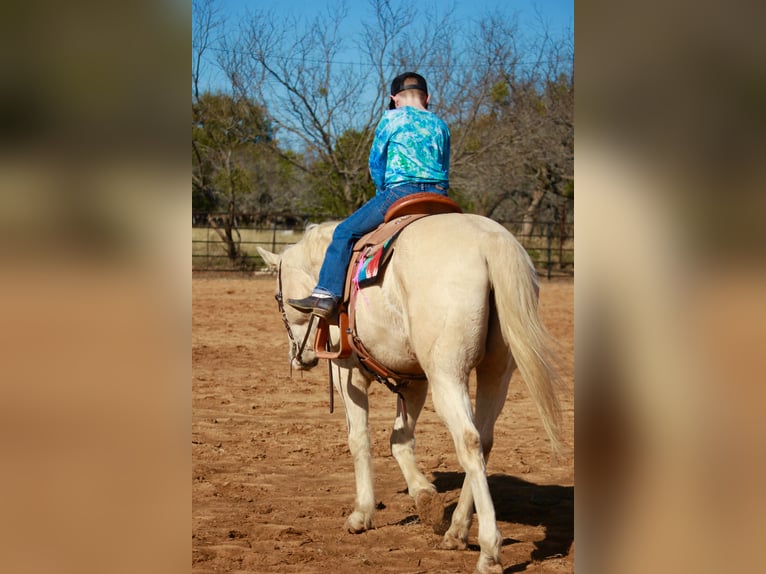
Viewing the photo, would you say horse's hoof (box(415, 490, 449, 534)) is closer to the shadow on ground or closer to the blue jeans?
the shadow on ground

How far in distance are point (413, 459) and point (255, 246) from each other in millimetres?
19064

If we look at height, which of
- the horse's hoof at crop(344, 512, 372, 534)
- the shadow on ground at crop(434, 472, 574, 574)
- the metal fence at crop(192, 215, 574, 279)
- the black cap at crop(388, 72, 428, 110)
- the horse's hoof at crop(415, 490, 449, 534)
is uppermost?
the black cap at crop(388, 72, 428, 110)

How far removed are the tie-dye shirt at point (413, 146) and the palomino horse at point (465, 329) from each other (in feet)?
1.86

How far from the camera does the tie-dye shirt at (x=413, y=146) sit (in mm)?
4473

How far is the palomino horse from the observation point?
11.8 ft

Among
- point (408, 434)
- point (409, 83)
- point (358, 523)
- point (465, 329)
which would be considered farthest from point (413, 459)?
point (409, 83)

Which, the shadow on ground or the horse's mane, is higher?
the horse's mane

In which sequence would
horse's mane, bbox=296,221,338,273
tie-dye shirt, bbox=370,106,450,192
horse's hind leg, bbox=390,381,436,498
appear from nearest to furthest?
tie-dye shirt, bbox=370,106,450,192, horse's hind leg, bbox=390,381,436,498, horse's mane, bbox=296,221,338,273

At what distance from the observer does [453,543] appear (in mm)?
4238

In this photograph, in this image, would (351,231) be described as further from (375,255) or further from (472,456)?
(472,456)

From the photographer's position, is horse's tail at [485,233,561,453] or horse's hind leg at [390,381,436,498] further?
horse's hind leg at [390,381,436,498]

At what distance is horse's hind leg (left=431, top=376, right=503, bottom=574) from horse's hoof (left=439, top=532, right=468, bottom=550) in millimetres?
635

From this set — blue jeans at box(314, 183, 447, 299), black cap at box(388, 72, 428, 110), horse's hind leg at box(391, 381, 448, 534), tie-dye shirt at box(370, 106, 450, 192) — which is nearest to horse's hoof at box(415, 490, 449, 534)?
horse's hind leg at box(391, 381, 448, 534)
